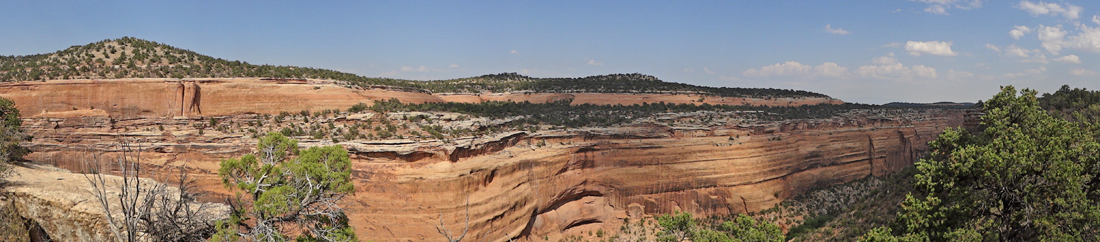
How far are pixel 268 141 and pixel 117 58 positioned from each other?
81.2 ft

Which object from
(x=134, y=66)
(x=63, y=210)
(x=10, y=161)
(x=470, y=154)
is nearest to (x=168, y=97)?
(x=134, y=66)

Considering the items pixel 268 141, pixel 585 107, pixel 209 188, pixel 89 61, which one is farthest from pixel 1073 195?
pixel 89 61

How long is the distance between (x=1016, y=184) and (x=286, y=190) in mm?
16126

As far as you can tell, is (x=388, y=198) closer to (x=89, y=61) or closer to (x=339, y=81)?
(x=339, y=81)

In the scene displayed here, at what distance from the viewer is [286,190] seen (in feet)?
38.7

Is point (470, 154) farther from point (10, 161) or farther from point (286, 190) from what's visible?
point (10, 161)

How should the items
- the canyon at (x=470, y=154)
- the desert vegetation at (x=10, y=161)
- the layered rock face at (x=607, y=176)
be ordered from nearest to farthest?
the desert vegetation at (x=10, y=161), the layered rock face at (x=607, y=176), the canyon at (x=470, y=154)

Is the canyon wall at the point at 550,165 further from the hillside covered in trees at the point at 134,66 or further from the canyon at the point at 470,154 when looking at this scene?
the hillside covered in trees at the point at 134,66

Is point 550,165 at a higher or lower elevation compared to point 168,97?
lower

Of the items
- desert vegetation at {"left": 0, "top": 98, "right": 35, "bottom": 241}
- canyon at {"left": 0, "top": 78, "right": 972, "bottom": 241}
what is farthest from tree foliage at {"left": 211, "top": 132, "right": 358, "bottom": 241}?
desert vegetation at {"left": 0, "top": 98, "right": 35, "bottom": 241}

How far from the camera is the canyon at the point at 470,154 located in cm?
2216

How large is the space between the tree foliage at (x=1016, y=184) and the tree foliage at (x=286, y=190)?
42.0 ft

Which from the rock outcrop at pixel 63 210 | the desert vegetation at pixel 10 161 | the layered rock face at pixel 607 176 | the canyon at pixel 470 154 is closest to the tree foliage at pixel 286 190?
the rock outcrop at pixel 63 210

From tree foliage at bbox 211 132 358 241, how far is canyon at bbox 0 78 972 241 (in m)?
4.10
